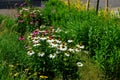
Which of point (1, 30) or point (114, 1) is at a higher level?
point (1, 30)

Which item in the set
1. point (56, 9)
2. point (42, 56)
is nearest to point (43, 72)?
point (42, 56)

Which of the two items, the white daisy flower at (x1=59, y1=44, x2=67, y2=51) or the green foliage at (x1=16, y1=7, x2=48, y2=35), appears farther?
the green foliage at (x1=16, y1=7, x2=48, y2=35)

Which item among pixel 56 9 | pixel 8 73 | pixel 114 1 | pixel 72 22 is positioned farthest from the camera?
pixel 114 1

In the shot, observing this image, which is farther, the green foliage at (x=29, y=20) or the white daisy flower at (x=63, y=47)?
the green foliage at (x=29, y=20)

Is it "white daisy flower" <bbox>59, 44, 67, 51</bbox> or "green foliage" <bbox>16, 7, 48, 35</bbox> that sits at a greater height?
"white daisy flower" <bbox>59, 44, 67, 51</bbox>

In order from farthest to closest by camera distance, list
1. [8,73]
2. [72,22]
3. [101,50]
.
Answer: [72,22], [101,50], [8,73]

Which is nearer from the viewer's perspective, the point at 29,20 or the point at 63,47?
the point at 63,47

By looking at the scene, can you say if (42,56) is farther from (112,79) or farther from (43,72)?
(112,79)

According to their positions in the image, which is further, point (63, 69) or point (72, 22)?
point (72, 22)

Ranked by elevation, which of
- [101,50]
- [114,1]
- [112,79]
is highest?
[101,50]

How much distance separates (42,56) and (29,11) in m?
4.11

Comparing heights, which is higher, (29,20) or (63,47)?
(63,47)

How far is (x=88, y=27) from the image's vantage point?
8.85 m

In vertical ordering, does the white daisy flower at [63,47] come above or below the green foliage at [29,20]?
above
